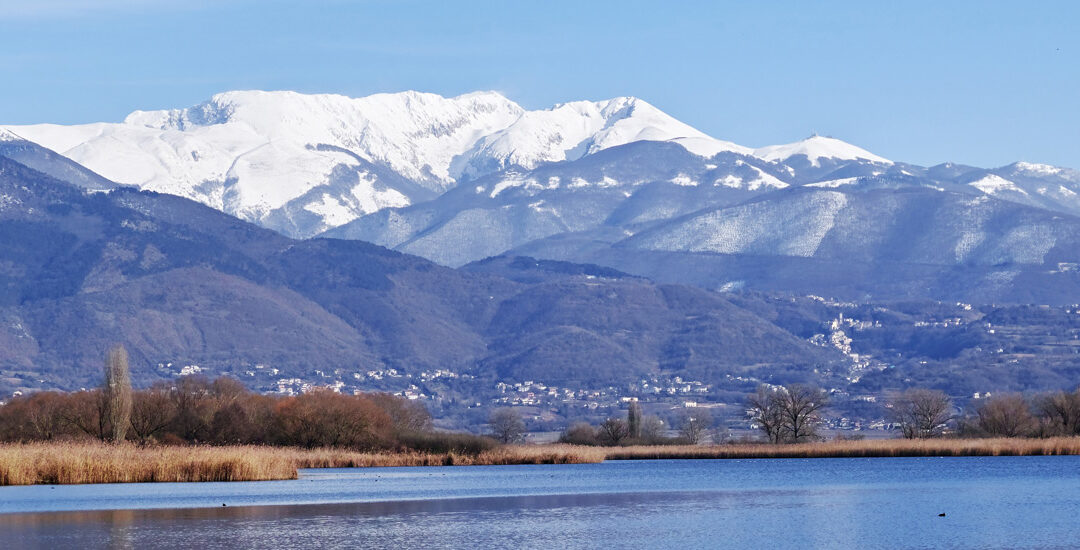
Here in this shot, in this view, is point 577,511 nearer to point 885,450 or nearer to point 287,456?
point 287,456

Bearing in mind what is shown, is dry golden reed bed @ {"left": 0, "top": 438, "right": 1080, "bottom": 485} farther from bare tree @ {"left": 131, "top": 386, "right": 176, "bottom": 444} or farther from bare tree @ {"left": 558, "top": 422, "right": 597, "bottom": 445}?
bare tree @ {"left": 558, "top": 422, "right": 597, "bottom": 445}

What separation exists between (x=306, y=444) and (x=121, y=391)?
22.6 meters

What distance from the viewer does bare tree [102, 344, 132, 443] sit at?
108 m

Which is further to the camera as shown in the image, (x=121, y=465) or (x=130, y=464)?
(x=130, y=464)

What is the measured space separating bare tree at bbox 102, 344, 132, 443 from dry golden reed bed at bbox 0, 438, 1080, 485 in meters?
1.86

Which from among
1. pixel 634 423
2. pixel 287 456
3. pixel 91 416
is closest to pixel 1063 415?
pixel 634 423

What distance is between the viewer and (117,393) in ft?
355

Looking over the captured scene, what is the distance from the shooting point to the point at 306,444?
12825cm

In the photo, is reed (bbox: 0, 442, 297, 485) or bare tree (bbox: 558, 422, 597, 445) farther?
bare tree (bbox: 558, 422, 597, 445)

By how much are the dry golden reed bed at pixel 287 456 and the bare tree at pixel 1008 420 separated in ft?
35.3

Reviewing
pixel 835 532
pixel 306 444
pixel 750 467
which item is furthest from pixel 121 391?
pixel 835 532

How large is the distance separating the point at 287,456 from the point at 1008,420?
73.0m

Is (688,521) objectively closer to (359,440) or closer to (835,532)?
(835,532)

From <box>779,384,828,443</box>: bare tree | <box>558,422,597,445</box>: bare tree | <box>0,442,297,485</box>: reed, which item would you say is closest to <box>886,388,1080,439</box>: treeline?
<box>779,384,828,443</box>: bare tree
